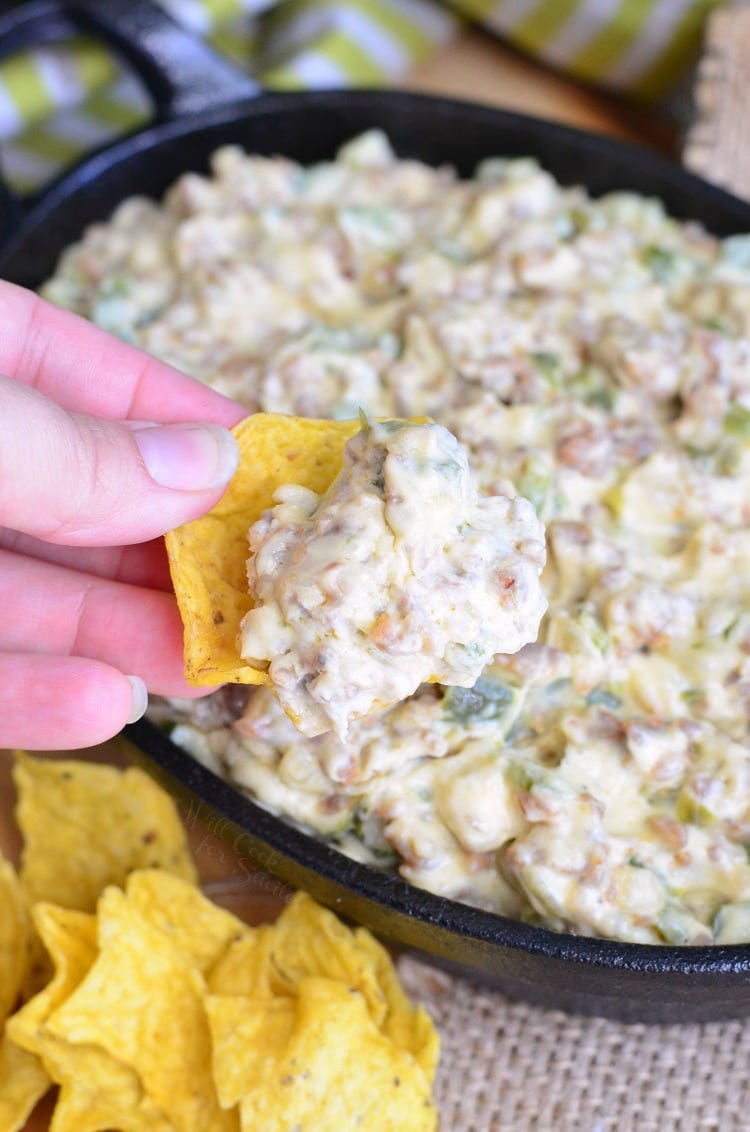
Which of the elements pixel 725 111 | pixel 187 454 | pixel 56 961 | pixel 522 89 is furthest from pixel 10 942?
pixel 522 89

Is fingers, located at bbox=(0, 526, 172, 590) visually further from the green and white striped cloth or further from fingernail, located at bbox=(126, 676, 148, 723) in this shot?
the green and white striped cloth

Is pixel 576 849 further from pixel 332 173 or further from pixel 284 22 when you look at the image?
pixel 284 22

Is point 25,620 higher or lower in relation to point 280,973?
higher

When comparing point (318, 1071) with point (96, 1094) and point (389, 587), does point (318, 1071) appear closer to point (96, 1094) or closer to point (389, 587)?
point (96, 1094)

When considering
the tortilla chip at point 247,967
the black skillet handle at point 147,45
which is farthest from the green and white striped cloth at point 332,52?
the tortilla chip at point 247,967

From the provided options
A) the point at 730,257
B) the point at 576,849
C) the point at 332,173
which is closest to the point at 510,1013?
the point at 576,849

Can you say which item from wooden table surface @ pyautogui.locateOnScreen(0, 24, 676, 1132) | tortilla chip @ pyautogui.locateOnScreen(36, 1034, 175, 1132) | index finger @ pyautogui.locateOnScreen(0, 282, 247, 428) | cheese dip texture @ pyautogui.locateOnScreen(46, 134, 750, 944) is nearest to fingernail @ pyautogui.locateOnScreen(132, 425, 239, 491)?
index finger @ pyautogui.locateOnScreen(0, 282, 247, 428)

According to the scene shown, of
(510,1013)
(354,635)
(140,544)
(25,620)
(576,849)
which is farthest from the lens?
(510,1013)
